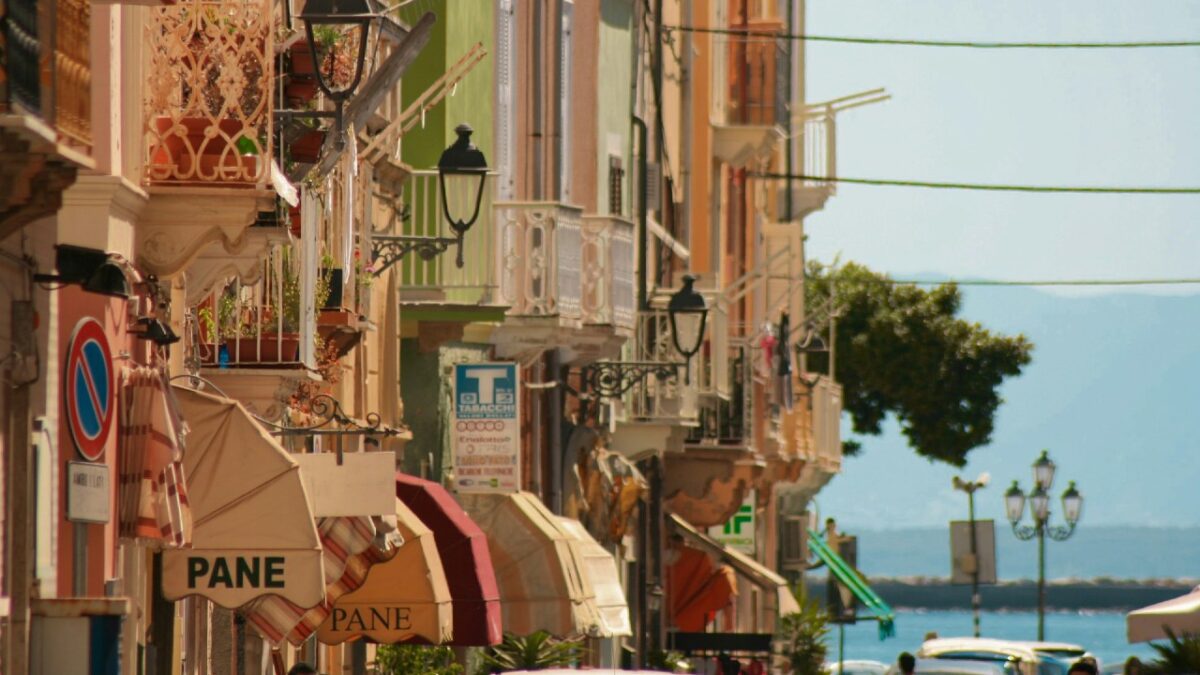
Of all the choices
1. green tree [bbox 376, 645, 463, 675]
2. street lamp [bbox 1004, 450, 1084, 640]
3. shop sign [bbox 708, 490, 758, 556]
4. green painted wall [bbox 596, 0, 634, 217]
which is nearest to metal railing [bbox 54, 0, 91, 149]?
green tree [bbox 376, 645, 463, 675]

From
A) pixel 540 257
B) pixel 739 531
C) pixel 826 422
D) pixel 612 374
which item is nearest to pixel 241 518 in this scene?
pixel 540 257

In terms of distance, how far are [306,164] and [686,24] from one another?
907 inches

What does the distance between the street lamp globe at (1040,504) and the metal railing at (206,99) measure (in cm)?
3426

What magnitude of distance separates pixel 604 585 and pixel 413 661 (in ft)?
11.3

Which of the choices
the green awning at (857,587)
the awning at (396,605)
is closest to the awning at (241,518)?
the awning at (396,605)

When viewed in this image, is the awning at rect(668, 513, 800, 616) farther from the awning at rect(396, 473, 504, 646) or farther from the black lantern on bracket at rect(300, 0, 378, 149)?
the black lantern on bracket at rect(300, 0, 378, 149)

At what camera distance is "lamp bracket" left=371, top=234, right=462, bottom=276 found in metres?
21.3

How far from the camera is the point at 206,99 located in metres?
14.0

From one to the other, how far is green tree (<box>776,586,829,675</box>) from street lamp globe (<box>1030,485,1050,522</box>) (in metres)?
3.78

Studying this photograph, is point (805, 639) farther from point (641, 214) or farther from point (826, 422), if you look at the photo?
point (641, 214)

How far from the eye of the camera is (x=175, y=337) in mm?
14148

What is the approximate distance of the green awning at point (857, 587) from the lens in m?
52.8

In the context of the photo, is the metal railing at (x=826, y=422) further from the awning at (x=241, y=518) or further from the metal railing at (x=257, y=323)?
the awning at (x=241, y=518)

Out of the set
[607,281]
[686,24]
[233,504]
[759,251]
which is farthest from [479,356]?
[759,251]
